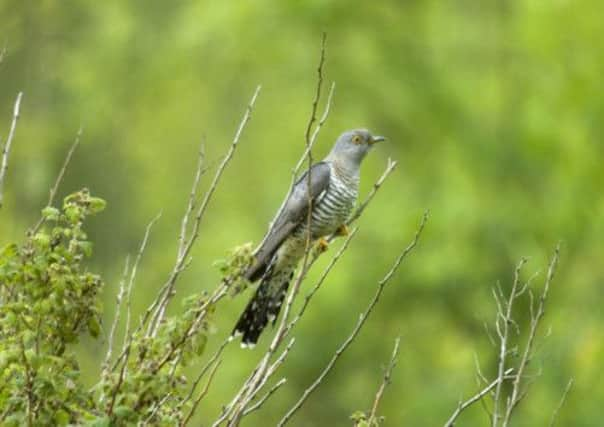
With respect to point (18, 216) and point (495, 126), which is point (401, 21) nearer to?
point (495, 126)

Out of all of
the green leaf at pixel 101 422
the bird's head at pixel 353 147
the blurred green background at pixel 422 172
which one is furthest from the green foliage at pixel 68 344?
the blurred green background at pixel 422 172

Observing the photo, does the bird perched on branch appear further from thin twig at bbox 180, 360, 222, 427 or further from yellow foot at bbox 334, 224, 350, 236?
thin twig at bbox 180, 360, 222, 427

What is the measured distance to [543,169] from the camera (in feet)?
42.1

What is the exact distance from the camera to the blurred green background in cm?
1226

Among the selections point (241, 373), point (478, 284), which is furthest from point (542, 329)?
point (241, 373)

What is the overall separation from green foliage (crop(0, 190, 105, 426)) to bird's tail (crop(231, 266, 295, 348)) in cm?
222

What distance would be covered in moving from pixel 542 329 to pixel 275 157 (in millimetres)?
6392

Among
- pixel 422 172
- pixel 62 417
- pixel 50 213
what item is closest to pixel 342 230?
pixel 50 213

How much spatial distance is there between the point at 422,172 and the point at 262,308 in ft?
27.3

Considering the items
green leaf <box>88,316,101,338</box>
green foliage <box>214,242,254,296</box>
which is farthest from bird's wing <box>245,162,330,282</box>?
green leaf <box>88,316,101,338</box>

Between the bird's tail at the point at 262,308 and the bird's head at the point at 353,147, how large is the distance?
1019mm

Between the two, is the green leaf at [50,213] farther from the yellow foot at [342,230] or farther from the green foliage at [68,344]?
the yellow foot at [342,230]

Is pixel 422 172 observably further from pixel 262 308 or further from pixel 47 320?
pixel 47 320

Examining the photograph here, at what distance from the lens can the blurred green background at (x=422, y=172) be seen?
483 inches
